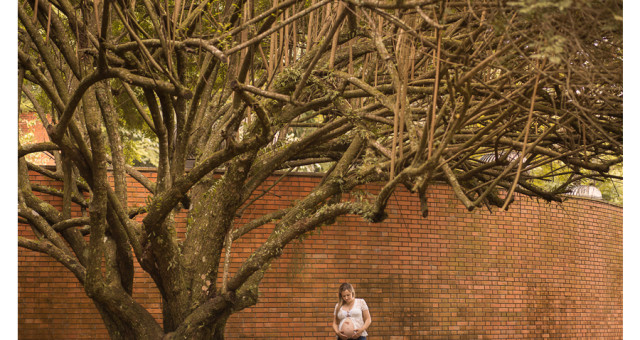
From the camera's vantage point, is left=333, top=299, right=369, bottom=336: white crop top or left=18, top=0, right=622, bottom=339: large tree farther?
left=333, top=299, right=369, bottom=336: white crop top

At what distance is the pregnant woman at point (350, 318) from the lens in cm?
717

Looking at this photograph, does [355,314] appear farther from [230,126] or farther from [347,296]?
[230,126]

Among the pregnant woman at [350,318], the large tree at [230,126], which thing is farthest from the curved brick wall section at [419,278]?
the pregnant woman at [350,318]

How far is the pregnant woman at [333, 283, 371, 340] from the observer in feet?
23.5

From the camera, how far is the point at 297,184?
1018 centimetres

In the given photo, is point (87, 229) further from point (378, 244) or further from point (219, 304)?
point (378, 244)

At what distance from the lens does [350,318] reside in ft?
23.7

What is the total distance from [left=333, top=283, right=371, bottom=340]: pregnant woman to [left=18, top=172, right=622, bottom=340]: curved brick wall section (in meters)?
2.50

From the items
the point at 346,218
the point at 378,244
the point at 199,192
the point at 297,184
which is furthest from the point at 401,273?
the point at 199,192

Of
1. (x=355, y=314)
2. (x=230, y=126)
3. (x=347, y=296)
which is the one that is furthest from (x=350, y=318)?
(x=230, y=126)

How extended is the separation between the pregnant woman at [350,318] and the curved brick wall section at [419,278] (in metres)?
2.50

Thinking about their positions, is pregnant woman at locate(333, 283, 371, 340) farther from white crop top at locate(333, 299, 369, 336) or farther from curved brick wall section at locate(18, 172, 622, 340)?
curved brick wall section at locate(18, 172, 622, 340)

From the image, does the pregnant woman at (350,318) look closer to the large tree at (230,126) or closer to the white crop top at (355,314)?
the white crop top at (355,314)

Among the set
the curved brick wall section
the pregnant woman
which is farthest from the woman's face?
the curved brick wall section
